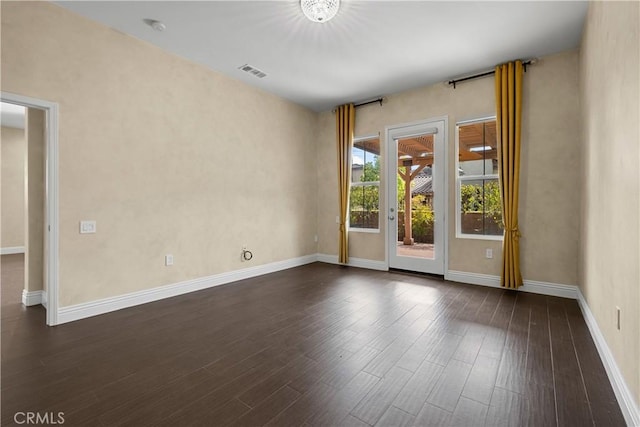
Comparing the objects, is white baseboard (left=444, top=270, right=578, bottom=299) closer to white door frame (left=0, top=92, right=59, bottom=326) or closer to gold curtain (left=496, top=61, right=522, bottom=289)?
gold curtain (left=496, top=61, right=522, bottom=289)

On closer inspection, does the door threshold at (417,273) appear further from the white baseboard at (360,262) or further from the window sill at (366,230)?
the window sill at (366,230)

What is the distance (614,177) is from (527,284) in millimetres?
2386

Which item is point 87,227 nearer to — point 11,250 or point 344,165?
point 344,165

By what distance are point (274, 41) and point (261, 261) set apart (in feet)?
10.6

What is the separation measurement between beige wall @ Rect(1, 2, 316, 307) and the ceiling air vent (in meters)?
0.38

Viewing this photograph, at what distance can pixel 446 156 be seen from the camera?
4.58 metres

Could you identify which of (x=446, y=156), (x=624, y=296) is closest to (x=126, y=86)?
(x=446, y=156)

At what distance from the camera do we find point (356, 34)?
10.9ft

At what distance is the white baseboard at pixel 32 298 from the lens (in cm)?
345

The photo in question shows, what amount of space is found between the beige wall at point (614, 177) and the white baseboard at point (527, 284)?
0.75 metres

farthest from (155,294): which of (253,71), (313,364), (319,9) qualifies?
(319,9)

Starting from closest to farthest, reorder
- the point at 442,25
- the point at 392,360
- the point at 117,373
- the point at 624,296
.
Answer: the point at 624,296
the point at 117,373
the point at 392,360
the point at 442,25

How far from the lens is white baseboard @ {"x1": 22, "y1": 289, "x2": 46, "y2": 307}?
3.45 metres

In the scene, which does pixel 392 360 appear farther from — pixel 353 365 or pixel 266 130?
pixel 266 130
